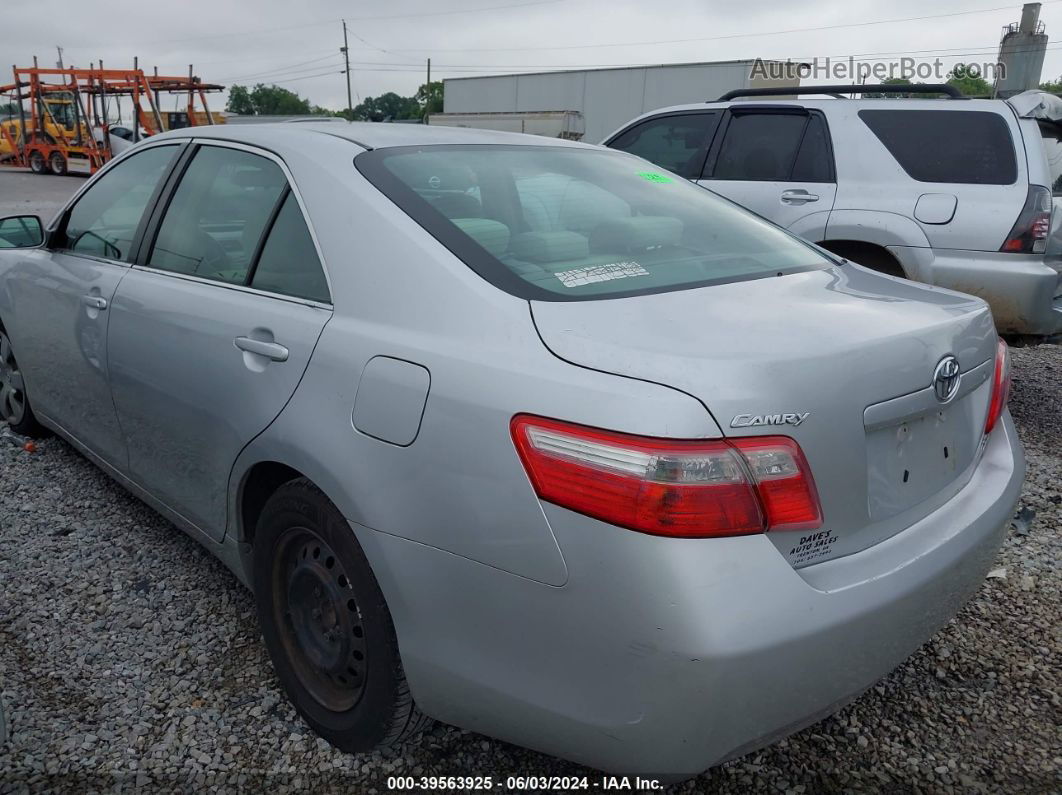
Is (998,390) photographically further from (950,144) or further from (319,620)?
(950,144)

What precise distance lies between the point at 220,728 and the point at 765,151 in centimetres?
502

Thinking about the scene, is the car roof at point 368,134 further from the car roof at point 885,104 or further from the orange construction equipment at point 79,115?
the orange construction equipment at point 79,115

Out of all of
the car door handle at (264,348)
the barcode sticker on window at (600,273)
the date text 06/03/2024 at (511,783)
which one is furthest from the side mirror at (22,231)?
the date text 06/03/2024 at (511,783)

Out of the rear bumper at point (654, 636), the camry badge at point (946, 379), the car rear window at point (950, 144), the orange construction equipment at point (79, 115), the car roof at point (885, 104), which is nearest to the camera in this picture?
the rear bumper at point (654, 636)

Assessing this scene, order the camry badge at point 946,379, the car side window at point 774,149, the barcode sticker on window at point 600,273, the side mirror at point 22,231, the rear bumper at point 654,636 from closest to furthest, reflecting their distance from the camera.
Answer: the rear bumper at point 654,636, the camry badge at point 946,379, the barcode sticker on window at point 600,273, the side mirror at point 22,231, the car side window at point 774,149

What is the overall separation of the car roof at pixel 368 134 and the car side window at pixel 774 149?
10.2 feet

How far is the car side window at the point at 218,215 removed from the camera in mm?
2496

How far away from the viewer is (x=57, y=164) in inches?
1052

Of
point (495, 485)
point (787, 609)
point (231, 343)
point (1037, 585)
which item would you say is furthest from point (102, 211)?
point (1037, 585)

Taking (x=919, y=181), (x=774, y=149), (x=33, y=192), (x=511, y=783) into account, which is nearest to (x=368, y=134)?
(x=511, y=783)

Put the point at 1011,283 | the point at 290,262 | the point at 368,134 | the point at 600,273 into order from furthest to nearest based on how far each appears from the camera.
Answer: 1. the point at 1011,283
2. the point at 368,134
3. the point at 290,262
4. the point at 600,273

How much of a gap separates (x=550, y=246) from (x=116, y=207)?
80.6 inches

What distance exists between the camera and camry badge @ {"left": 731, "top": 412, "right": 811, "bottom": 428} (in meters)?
1.54

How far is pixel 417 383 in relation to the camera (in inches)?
70.9
